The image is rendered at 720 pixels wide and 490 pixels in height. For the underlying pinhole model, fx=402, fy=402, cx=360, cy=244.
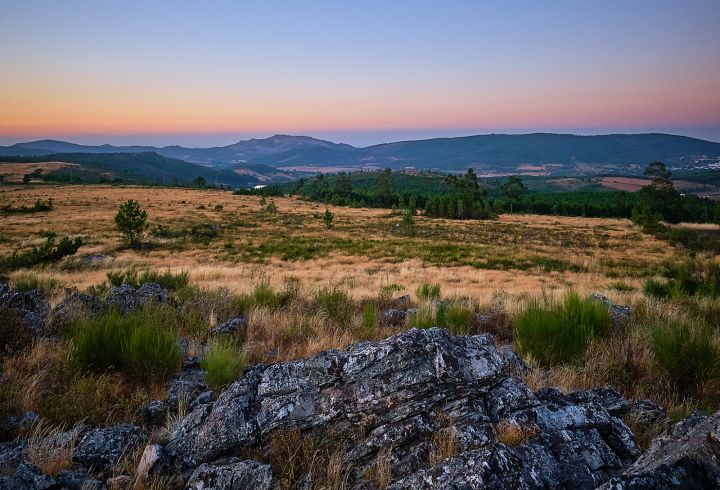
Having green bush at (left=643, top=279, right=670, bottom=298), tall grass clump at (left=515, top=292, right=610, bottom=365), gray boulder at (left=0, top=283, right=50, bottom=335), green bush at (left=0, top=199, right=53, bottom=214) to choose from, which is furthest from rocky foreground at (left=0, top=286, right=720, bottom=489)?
green bush at (left=0, top=199, right=53, bottom=214)

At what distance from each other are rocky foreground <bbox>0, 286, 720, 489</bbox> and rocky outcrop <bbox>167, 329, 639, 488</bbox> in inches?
0.4

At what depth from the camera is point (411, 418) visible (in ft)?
11.4

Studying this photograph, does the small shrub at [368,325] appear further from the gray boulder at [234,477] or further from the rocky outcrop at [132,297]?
the rocky outcrop at [132,297]

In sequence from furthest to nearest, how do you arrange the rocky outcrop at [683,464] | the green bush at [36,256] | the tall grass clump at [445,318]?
the green bush at [36,256]
the tall grass clump at [445,318]
the rocky outcrop at [683,464]

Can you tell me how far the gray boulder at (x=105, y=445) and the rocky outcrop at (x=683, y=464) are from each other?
362 cm

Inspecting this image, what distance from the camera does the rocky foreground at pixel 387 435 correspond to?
288 cm

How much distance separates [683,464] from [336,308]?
640cm

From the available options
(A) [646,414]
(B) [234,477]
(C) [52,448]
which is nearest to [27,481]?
(C) [52,448]

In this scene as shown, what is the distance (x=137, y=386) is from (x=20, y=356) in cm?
179

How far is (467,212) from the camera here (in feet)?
261

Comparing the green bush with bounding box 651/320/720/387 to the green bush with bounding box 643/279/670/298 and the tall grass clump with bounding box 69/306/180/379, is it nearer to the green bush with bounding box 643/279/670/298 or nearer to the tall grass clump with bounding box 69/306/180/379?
the tall grass clump with bounding box 69/306/180/379

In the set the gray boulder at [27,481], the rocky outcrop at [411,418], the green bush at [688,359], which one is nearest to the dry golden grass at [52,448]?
the gray boulder at [27,481]

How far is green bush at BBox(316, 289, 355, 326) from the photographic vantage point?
7.83 meters

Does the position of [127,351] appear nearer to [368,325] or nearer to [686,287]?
[368,325]
